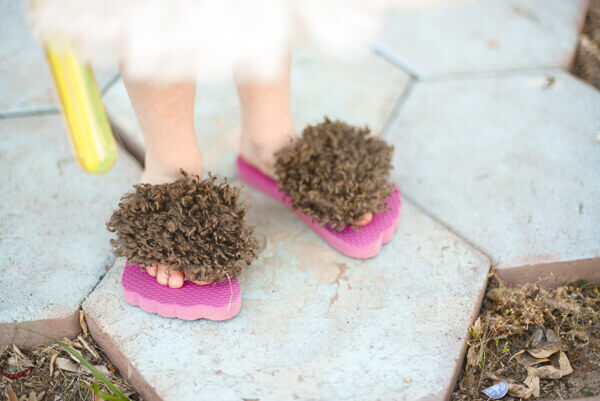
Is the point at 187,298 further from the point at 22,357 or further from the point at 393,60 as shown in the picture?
the point at 393,60

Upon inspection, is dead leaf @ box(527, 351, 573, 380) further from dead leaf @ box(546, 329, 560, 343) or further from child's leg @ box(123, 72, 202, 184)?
child's leg @ box(123, 72, 202, 184)

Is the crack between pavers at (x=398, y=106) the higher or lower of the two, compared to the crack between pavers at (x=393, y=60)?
lower

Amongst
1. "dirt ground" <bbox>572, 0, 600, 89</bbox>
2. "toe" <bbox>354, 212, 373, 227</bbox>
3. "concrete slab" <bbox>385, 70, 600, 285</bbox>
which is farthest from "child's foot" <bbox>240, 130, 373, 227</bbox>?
"dirt ground" <bbox>572, 0, 600, 89</bbox>

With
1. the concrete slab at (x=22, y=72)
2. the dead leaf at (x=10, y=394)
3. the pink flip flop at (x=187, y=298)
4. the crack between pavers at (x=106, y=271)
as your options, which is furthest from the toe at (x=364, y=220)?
the concrete slab at (x=22, y=72)

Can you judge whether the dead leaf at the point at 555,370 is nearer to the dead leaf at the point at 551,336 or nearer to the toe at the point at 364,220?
the dead leaf at the point at 551,336

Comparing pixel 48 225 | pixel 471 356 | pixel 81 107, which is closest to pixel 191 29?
pixel 81 107

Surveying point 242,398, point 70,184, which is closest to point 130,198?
point 70,184
